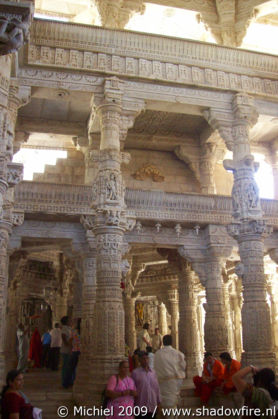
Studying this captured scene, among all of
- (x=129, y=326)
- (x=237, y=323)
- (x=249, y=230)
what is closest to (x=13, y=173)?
(x=249, y=230)

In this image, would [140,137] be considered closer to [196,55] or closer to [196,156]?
[196,156]

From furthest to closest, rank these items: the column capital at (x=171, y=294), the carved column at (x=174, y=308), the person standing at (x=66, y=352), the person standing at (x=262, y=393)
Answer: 1. the column capital at (x=171, y=294)
2. the carved column at (x=174, y=308)
3. the person standing at (x=66, y=352)
4. the person standing at (x=262, y=393)

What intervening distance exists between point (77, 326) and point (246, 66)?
26.0 ft

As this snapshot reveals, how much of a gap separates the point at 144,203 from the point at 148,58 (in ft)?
11.8

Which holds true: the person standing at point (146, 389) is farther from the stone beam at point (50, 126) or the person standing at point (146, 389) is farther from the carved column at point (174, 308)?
the carved column at point (174, 308)

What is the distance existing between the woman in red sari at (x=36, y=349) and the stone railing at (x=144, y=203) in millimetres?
4436

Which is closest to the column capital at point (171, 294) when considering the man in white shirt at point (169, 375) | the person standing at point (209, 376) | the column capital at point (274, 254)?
the column capital at point (274, 254)

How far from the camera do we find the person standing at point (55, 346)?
12.1m

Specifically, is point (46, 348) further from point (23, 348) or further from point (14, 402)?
point (14, 402)

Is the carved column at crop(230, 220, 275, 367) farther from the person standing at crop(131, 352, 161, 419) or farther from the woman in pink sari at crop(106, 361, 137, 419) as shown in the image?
the woman in pink sari at crop(106, 361, 137, 419)

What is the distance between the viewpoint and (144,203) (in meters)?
11.3

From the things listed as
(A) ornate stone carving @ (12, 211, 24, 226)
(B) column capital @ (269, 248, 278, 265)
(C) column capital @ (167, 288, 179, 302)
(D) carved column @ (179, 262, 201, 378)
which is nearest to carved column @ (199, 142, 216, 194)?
(B) column capital @ (269, 248, 278, 265)

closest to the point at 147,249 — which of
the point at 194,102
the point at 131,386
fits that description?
the point at 194,102

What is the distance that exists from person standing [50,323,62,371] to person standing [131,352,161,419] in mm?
6909
